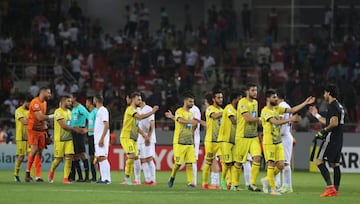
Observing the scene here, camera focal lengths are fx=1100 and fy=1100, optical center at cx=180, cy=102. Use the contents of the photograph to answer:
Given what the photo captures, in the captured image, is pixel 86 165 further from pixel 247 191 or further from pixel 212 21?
pixel 212 21

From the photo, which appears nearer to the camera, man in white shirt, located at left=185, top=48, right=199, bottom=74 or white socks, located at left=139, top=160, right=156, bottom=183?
white socks, located at left=139, top=160, right=156, bottom=183

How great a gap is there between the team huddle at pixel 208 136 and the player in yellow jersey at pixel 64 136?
0.03 metres

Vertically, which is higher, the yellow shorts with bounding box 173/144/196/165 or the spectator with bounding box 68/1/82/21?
the spectator with bounding box 68/1/82/21

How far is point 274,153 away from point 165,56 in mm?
24825

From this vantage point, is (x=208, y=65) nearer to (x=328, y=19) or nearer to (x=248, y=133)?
(x=328, y=19)

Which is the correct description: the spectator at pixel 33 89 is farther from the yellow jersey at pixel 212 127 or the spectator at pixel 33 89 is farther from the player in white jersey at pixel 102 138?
the yellow jersey at pixel 212 127

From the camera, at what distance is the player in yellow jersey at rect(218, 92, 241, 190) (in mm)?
27141

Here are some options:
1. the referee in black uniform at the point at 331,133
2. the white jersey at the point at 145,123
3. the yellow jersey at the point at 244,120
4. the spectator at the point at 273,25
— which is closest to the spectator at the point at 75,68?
the spectator at the point at 273,25

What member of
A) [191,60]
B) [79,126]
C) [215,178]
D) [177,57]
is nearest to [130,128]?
[79,126]

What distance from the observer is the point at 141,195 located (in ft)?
78.0

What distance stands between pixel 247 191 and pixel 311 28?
27.4 m

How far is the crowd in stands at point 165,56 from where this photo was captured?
46656 millimetres

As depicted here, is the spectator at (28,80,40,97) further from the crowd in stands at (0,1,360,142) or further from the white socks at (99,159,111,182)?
the white socks at (99,159,111,182)

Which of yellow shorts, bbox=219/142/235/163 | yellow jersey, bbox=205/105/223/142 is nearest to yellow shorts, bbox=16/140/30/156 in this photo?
yellow jersey, bbox=205/105/223/142
